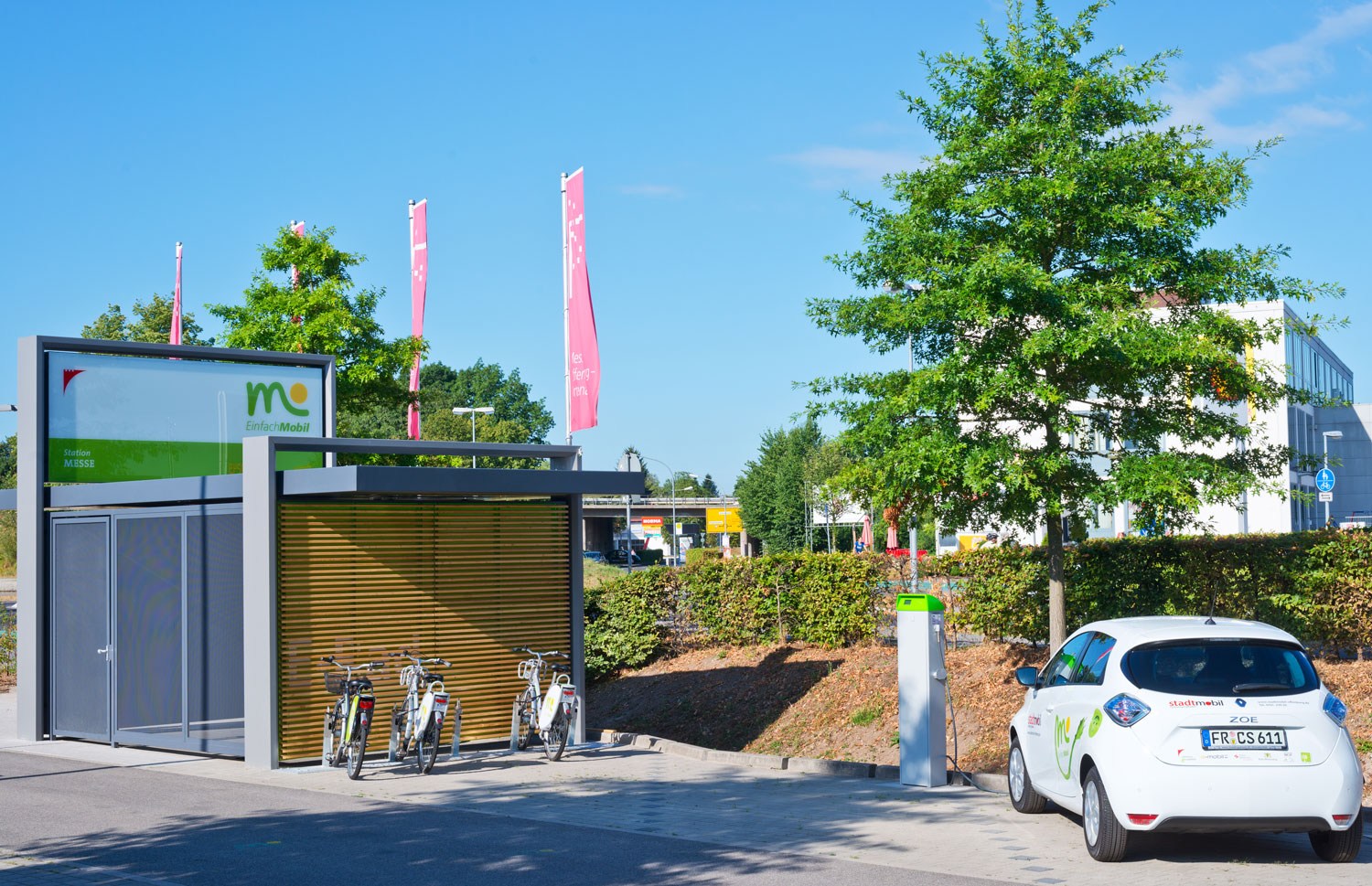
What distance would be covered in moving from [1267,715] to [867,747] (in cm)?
771

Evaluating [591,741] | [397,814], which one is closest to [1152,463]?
[591,741]

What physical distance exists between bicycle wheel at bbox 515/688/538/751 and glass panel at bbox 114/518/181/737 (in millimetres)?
3614

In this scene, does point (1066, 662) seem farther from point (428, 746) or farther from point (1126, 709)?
point (428, 746)

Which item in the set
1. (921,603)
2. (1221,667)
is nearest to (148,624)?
(921,603)

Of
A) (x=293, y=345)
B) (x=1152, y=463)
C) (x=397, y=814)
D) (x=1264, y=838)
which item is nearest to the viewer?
(x=1264, y=838)

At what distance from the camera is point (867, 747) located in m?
15.2

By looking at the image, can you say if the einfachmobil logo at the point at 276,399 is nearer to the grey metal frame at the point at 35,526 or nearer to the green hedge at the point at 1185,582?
the grey metal frame at the point at 35,526

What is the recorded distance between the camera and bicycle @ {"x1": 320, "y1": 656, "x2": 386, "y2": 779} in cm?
1152

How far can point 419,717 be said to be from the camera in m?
12.1

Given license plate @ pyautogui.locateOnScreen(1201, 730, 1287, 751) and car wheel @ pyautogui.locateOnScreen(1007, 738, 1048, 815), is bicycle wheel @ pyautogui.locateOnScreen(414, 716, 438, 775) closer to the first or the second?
car wheel @ pyautogui.locateOnScreen(1007, 738, 1048, 815)

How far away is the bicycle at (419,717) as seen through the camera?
11922 millimetres

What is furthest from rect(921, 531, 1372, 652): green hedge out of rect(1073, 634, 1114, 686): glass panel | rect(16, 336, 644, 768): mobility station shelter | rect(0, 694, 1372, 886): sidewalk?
rect(1073, 634, 1114, 686): glass panel

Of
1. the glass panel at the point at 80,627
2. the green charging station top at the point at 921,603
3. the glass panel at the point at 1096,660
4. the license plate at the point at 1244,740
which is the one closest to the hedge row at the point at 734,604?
the green charging station top at the point at 921,603

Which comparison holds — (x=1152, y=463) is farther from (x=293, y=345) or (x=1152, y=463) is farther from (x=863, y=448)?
(x=293, y=345)
